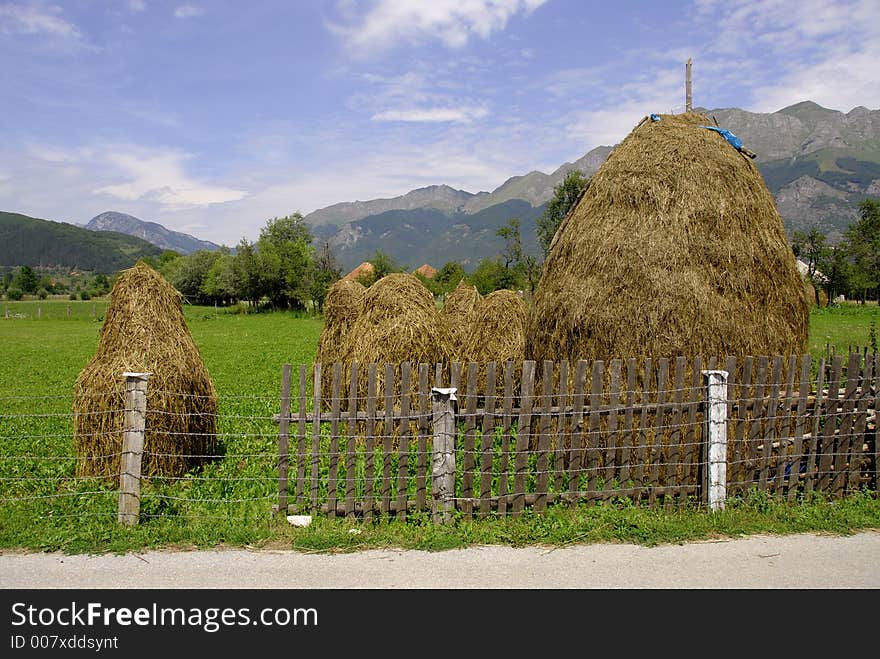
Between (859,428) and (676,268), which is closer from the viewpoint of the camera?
(859,428)

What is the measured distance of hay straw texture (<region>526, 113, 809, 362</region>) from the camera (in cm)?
718

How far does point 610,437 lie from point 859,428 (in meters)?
2.87

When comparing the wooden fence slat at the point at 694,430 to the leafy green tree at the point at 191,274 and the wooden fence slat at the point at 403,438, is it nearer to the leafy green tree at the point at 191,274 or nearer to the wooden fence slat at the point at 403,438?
the wooden fence slat at the point at 403,438

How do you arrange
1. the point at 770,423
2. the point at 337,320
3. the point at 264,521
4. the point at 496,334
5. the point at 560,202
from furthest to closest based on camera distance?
1. the point at 560,202
2. the point at 337,320
3. the point at 496,334
4. the point at 770,423
5. the point at 264,521

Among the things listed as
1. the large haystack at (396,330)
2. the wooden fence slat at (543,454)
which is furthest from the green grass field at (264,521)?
the large haystack at (396,330)

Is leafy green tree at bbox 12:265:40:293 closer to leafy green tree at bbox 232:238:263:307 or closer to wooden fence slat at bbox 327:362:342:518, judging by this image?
leafy green tree at bbox 232:238:263:307

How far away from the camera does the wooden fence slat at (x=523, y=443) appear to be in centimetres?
630

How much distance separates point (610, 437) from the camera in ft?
21.6

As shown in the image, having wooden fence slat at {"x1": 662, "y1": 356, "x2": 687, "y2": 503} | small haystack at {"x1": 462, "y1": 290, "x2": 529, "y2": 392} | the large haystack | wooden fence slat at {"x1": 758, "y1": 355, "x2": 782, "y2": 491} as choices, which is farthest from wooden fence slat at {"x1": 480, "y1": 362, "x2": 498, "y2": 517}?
small haystack at {"x1": 462, "y1": 290, "x2": 529, "y2": 392}

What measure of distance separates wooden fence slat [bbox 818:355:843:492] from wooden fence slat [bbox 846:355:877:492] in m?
0.24

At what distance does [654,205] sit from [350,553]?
5.32 meters

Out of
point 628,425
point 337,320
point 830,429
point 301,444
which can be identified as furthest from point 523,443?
point 337,320

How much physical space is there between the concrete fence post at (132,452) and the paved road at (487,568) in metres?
0.65

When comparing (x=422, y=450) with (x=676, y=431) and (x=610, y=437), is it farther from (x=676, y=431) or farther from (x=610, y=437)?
(x=676, y=431)
